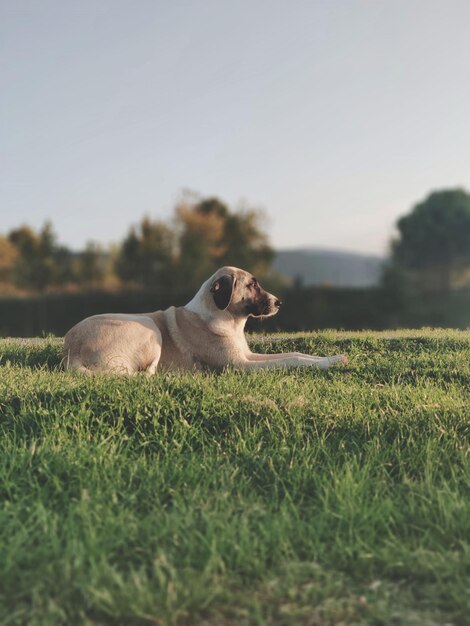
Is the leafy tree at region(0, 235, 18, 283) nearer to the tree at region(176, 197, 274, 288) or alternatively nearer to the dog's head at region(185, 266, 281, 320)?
the tree at region(176, 197, 274, 288)

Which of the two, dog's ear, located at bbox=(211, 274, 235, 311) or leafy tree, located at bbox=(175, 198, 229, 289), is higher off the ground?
leafy tree, located at bbox=(175, 198, 229, 289)

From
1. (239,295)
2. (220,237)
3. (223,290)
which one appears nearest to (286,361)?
(239,295)

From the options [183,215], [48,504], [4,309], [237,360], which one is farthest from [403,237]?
[48,504]

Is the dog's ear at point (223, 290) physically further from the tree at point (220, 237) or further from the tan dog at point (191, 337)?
the tree at point (220, 237)

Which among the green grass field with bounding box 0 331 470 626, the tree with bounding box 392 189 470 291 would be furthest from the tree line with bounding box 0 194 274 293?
the tree with bounding box 392 189 470 291

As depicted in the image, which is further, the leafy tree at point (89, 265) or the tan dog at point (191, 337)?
the leafy tree at point (89, 265)

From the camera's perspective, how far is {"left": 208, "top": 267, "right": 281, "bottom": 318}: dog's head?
7.60 m

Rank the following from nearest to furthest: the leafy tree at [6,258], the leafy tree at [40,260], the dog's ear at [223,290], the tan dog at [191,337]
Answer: the tan dog at [191,337] < the dog's ear at [223,290] < the leafy tree at [40,260] < the leafy tree at [6,258]

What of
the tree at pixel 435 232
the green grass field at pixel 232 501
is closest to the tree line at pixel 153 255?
the green grass field at pixel 232 501

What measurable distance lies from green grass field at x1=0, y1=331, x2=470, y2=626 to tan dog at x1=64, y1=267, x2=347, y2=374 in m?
0.69

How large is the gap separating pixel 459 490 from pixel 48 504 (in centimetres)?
285

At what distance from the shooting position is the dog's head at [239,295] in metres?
7.60

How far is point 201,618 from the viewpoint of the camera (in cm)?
305

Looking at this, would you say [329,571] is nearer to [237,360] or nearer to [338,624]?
[338,624]
